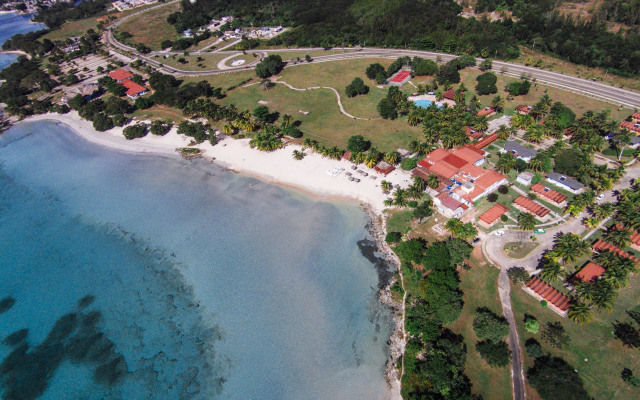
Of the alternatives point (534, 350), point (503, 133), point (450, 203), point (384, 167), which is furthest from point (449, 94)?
point (534, 350)

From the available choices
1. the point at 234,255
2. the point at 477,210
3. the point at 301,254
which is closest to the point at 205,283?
the point at 234,255

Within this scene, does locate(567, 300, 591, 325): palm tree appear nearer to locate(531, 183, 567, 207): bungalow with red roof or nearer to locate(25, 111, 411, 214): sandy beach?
locate(531, 183, 567, 207): bungalow with red roof

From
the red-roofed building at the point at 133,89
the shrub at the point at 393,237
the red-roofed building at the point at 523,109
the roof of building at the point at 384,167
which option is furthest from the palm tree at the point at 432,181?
the red-roofed building at the point at 133,89

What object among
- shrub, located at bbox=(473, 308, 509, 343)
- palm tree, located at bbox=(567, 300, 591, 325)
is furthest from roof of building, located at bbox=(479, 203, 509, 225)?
shrub, located at bbox=(473, 308, 509, 343)

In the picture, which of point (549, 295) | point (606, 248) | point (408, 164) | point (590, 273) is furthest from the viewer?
point (408, 164)

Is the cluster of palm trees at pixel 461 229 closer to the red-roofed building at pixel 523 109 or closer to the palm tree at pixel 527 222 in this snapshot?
the palm tree at pixel 527 222

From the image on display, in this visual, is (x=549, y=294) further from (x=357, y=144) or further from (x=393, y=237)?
(x=357, y=144)
